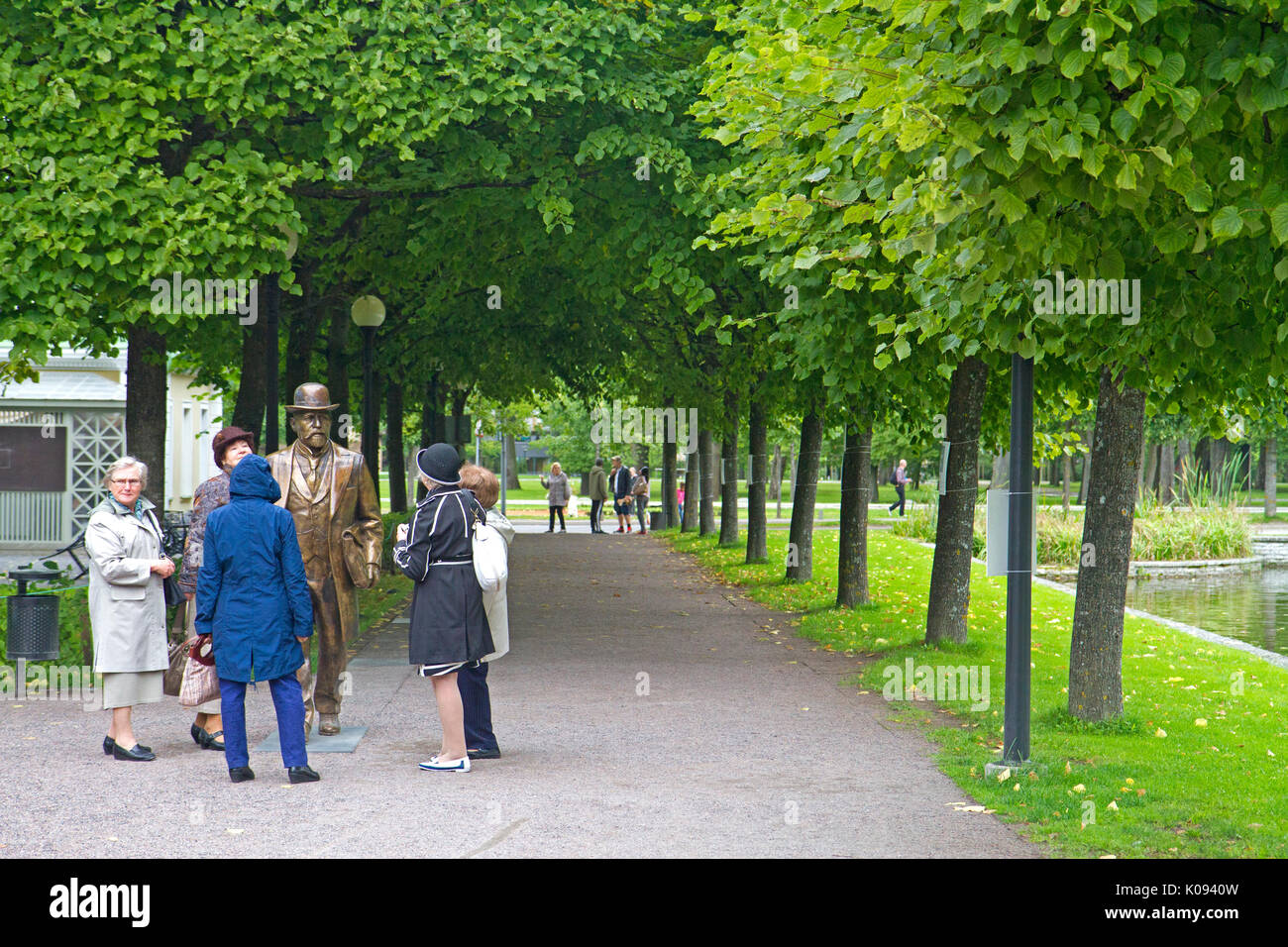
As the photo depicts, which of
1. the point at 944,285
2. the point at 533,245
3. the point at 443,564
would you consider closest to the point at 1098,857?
the point at 944,285

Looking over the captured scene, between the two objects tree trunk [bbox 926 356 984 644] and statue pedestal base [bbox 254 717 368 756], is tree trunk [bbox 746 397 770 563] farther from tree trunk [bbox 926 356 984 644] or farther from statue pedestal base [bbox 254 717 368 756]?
statue pedestal base [bbox 254 717 368 756]

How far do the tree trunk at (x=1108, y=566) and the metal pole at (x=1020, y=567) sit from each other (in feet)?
4.74

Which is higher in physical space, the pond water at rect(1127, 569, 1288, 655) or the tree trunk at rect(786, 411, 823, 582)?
the tree trunk at rect(786, 411, 823, 582)

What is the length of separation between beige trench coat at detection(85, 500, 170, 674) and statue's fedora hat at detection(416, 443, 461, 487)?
1534mm

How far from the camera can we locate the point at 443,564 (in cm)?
755

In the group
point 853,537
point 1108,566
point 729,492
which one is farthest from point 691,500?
point 1108,566

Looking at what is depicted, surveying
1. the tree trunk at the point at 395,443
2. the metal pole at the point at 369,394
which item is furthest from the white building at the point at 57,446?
the metal pole at the point at 369,394

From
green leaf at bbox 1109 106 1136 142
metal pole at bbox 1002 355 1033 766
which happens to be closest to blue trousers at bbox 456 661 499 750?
metal pole at bbox 1002 355 1033 766

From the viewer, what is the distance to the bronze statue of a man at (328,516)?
8133mm

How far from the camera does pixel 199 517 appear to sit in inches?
338

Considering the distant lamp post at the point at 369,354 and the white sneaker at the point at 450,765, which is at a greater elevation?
the distant lamp post at the point at 369,354

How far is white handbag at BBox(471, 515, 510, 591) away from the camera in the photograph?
752cm

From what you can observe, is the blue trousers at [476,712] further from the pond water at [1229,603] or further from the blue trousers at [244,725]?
the pond water at [1229,603]

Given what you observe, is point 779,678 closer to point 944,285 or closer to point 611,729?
point 611,729
